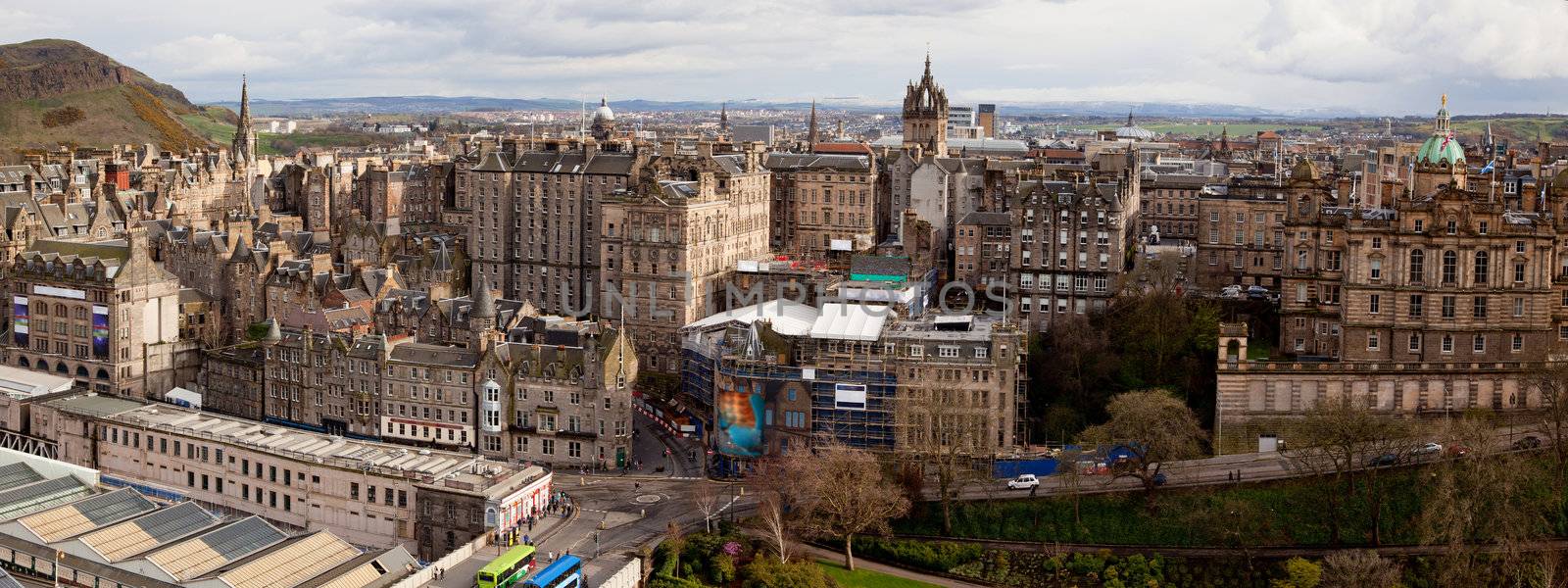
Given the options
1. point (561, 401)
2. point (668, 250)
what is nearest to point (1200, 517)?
point (561, 401)

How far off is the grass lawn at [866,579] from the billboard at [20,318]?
64902 mm

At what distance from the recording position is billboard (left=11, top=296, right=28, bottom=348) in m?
112

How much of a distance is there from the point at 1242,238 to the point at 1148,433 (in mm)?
33848

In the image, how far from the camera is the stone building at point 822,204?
427 ft

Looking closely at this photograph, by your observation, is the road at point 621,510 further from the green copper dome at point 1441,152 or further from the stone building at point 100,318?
the green copper dome at point 1441,152

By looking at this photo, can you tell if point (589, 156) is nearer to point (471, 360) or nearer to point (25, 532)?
point (471, 360)

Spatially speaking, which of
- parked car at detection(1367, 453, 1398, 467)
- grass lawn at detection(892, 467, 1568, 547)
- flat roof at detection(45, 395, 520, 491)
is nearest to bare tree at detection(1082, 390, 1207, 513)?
grass lawn at detection(892, 467, 1568, 547)

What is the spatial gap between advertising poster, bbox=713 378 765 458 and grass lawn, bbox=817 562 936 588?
12994 millimetres

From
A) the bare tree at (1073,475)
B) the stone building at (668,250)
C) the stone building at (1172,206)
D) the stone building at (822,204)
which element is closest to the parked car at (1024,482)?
the bare tree at (1073,475)

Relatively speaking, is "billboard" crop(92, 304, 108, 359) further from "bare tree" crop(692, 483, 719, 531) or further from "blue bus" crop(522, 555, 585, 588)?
"blue bus" crop(522, 555, 585, 588)

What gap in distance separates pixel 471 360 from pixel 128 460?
2017 cm

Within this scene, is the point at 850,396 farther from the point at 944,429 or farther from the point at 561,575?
the point at 561,575

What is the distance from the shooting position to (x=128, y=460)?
303ft

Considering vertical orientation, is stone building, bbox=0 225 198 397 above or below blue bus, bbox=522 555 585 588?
above
